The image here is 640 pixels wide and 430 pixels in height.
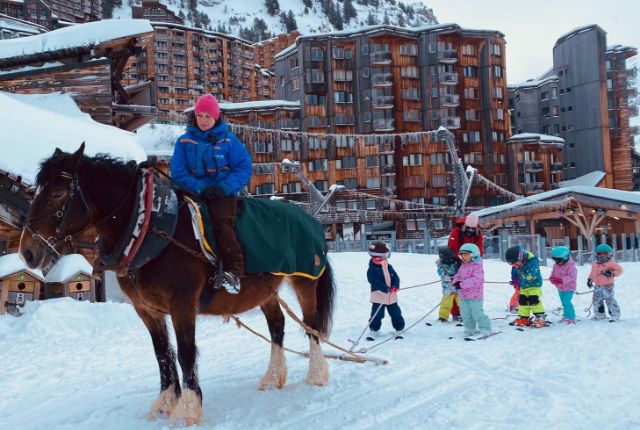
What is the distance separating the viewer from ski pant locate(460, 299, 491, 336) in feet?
26.3

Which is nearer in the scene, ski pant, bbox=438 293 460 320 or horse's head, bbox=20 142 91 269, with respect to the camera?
horse's head, bbox=20 142 91 269

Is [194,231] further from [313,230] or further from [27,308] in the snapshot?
[27,308]

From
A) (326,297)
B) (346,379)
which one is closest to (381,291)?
(326,297)

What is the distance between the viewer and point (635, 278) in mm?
17062

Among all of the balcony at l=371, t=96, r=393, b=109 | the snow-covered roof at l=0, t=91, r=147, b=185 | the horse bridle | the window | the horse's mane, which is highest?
the balcony at l=371, t=96, r=393, b=109

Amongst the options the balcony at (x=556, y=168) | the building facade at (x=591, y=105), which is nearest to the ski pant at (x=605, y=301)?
the balcony at (x=556, y=168)

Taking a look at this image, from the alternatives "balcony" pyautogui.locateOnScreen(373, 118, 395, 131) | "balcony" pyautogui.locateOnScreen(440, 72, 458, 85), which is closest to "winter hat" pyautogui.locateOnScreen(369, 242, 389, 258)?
"balcony" pyautogui.locateOnScreen(373, 118, 395, 131)

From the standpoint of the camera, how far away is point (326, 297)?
6.09 m

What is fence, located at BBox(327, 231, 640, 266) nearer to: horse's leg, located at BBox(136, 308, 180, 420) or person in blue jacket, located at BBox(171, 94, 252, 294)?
person in blue jacket, located at BBox(171, 94, 252, 294)

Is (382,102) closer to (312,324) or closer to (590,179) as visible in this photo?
(590,179)

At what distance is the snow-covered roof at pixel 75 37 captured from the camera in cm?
1591

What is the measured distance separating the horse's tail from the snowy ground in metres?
0.52

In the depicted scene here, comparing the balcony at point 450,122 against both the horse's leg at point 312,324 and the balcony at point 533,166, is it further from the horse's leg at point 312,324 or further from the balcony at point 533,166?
the horse's leg at point 312,324

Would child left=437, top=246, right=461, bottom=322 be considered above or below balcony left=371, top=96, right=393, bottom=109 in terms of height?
below
